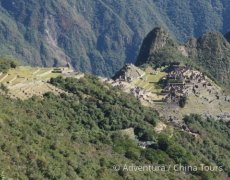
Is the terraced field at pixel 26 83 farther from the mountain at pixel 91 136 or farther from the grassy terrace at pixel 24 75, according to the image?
the mountain at pixel 91 136

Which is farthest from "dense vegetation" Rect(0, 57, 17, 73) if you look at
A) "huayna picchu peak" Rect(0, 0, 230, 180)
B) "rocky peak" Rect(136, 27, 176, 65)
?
"rocky peak" Rect(136, 27, 176, 65)

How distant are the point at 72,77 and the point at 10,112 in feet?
92.5

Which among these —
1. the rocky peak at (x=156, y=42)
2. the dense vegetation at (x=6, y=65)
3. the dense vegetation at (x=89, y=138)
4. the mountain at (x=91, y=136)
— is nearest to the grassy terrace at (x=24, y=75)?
the mountain at (x=91, y=136)

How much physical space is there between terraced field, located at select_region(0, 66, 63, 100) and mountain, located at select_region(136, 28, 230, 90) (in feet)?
190

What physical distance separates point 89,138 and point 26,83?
1088 cm

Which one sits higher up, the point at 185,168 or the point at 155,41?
the point at 155,41

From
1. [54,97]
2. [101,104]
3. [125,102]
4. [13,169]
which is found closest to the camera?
[13,169]

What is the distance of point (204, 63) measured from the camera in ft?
475

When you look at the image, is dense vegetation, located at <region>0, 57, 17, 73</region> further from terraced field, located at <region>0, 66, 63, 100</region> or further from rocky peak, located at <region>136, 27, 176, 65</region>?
rocky peak, located at <region>136, 27, 176, 65</region>

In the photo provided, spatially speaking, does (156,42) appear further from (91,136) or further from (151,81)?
(91,136)

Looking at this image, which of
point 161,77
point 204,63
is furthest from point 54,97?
point 204,63

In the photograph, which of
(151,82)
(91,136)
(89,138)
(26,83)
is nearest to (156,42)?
(151,82)

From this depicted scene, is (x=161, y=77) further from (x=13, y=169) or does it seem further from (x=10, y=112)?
(x=13, y=169)

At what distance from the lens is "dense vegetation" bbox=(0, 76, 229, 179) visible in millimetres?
48500
